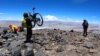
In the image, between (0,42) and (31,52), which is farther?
(0,42)

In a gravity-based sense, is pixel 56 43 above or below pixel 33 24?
below

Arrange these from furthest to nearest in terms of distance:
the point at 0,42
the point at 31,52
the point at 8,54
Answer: the point at 0,42
the point at 8,54
the point at 31,52

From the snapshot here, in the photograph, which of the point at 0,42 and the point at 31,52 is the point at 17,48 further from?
the point at 0,42

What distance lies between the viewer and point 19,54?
1513cm

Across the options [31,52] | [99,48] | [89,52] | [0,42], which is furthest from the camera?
[0,42]

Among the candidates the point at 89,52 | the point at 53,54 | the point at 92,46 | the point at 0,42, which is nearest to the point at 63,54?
the point at 53,54

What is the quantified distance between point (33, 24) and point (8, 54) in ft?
13.1

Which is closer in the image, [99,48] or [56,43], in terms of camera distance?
[99,48]

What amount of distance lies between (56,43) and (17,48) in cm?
522

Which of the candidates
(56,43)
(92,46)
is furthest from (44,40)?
(92,46)

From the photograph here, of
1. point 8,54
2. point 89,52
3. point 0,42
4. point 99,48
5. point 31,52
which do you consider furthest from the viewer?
point 0,42

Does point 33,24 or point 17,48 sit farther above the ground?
point 33,24

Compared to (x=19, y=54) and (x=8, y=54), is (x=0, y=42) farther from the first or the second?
(x=19, y=54)

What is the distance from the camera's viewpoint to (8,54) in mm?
16109
